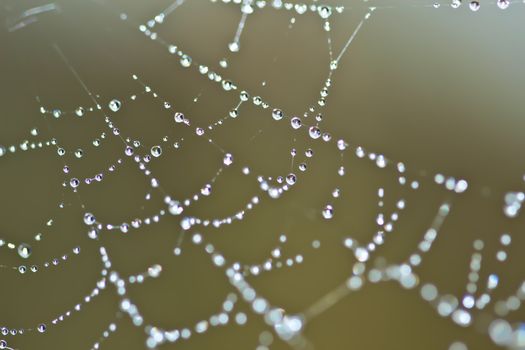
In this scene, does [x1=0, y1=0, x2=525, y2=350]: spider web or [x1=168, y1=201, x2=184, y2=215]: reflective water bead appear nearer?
[x1=168, y1=201, x2=184, y2=215]: reflective water bead

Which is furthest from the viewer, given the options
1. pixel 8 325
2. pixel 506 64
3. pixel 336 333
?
pixel 506 64

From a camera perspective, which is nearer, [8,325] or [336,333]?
[8,325]

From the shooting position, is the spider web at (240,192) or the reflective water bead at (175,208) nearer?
the reflective water bead at (175,208)

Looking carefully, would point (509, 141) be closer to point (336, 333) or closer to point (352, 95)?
point (352, 95)

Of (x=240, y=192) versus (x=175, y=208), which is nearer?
(x=175, y=208)

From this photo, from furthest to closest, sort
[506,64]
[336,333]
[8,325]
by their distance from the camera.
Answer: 1. [506,64]
2. [336,333]
3. [8,325]

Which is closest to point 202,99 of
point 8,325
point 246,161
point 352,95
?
point 246,161

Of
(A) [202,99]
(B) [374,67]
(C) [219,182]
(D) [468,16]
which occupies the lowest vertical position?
(C) [219,182]

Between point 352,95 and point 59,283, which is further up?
point 352,95
